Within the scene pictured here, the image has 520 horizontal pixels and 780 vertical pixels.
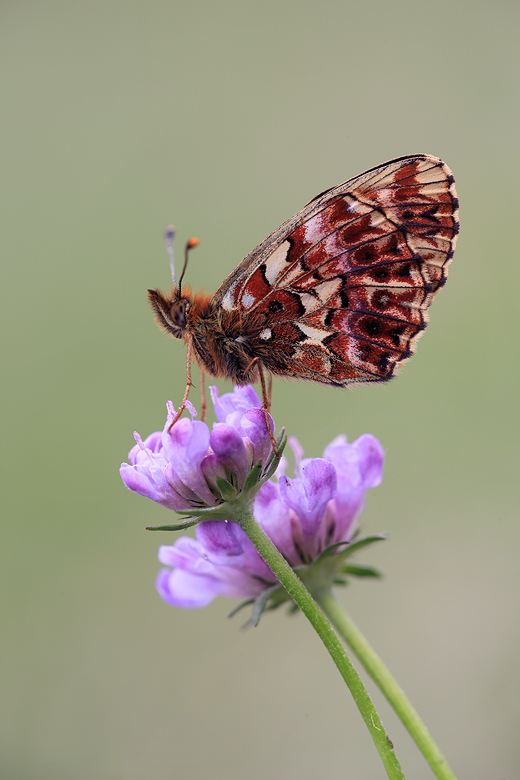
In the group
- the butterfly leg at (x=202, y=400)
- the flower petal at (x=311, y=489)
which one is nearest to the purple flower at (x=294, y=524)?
the flower petal at (x=311, y=489)

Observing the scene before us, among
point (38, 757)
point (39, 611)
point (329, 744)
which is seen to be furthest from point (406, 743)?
point (39, 611)

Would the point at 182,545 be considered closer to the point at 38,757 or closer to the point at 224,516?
the point at 224,516

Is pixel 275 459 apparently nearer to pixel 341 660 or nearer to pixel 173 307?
pixel 341 660

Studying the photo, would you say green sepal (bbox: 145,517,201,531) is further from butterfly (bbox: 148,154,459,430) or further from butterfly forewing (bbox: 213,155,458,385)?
butterfly forewing (bbox: 213,155,458,385)

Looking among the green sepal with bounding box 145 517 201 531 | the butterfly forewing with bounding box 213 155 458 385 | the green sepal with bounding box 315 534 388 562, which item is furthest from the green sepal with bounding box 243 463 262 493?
the butterfly forewing with bounding box 213 155 458 385

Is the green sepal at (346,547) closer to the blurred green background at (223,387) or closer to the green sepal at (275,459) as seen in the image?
the green sepal at (275,459)

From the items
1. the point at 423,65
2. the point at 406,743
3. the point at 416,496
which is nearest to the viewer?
the point at 406,743
